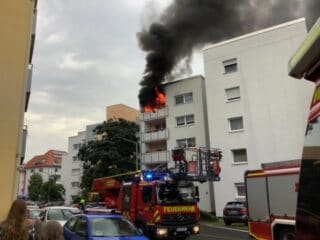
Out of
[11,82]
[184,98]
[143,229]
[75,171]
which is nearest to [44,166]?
[75,171]

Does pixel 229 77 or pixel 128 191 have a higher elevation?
pixel 229 77

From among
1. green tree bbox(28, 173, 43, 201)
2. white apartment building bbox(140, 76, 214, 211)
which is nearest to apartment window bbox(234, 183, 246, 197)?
white apartment building bbox(140, 76, 214, 211)

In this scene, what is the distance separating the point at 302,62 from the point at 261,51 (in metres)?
30.6

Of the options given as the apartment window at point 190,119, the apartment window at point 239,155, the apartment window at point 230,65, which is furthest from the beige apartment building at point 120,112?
the apartment window at point 239,155

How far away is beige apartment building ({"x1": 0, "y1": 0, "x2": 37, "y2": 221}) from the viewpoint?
14430 millimetres

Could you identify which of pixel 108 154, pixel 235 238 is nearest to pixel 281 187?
pixel 235 238

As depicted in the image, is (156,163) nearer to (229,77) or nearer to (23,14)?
(229,77)

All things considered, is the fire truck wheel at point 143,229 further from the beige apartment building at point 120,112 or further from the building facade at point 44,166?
the building facade at point 44,166

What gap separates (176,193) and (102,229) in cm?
549

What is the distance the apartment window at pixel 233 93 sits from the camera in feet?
106

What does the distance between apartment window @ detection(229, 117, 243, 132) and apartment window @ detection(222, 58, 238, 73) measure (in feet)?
13.8

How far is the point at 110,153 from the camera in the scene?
42000 mm

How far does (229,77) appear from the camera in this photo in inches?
1302

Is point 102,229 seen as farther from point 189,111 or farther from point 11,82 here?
point 189,111
